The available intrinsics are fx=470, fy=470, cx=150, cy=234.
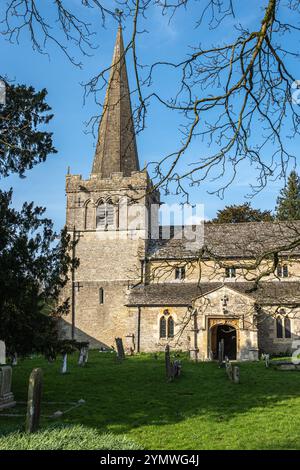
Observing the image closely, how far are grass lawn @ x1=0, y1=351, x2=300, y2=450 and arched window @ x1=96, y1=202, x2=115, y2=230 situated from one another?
50.0 feet

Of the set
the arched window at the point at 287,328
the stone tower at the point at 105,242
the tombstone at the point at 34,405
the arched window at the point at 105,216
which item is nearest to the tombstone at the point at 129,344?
the stone tower at the point at 105,242

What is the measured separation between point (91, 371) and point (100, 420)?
9.97 meters

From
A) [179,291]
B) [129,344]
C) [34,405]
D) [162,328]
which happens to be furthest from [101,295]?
[34,405]

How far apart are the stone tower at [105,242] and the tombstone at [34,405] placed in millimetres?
21046

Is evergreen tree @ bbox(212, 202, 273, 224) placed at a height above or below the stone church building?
above

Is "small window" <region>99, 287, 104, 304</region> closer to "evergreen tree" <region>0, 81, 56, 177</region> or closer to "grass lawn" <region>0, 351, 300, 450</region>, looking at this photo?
"grass lawn" <region>0, 351, 300, 450</region>

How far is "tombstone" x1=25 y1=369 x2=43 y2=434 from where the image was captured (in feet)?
29.8

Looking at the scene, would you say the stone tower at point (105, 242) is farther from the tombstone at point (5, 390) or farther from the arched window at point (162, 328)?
the tombstone at point (5, 390)

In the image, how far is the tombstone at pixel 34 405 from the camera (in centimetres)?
909

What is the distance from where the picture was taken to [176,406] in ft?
42.2

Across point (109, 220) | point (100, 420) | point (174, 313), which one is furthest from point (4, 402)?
point (109, 220)

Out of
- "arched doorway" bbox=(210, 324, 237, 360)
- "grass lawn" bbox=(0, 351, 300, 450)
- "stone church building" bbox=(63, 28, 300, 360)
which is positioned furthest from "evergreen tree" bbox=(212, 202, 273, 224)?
"grass lawn" bbox=(0, 351, 300, 450)

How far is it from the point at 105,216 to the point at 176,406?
23.9 m
